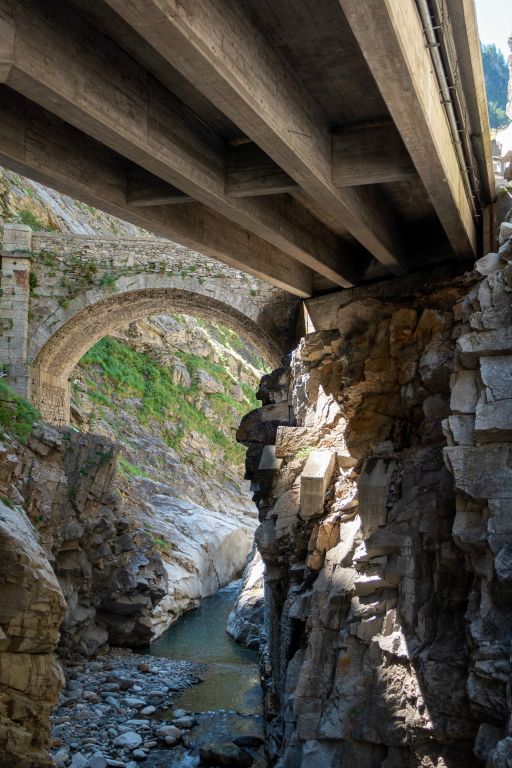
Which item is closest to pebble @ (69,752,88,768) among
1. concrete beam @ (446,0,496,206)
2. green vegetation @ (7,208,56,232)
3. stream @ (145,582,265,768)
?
stream @ (145,582,265,768)

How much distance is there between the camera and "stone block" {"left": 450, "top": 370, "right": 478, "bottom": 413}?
24.0ft

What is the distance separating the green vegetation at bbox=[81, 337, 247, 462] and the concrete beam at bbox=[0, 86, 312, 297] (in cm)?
1795

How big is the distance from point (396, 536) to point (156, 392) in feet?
74.7

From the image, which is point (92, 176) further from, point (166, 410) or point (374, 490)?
point (166, 410)

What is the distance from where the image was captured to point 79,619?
15.0 meters

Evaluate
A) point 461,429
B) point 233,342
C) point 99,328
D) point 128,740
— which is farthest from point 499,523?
point 233,342

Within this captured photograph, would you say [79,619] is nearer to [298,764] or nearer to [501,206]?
[298,764]

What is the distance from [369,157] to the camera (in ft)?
24.4

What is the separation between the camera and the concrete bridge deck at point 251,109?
16.8 feet

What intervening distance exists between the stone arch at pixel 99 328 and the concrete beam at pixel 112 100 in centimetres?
981

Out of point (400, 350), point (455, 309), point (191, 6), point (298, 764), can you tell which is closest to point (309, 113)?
point (191, 6)

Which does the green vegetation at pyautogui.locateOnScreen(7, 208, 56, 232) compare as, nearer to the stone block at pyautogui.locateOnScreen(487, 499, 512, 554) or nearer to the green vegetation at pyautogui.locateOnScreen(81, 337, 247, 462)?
the green vegetation at pyautogui.locateOnScreen(81, 337, 247, 462)

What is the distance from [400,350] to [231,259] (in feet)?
9.18

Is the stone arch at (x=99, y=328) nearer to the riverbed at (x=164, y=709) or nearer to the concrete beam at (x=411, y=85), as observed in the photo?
the riverbed at (x=164, y=709)
